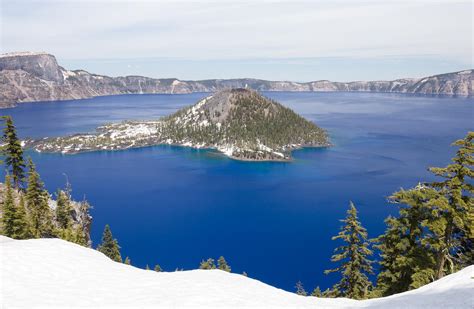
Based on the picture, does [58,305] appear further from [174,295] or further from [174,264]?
[174,264]

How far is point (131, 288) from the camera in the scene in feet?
63.9

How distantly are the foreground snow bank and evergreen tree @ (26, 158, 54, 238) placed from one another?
1229 inches

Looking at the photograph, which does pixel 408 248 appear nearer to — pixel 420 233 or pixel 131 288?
pixel 420 233

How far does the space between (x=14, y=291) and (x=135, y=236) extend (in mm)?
84489

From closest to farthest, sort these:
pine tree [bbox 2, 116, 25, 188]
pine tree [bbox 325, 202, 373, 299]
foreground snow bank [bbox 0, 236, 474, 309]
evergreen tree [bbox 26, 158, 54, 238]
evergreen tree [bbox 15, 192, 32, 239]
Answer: foreground snow bank [bbox 0, 236, 474, 309] → pine tree [bbox 325, 202, 373, 299] → evergreen tree [bbox 15, 192, 32, 239] → evergreen tree [bbox 26, 158, 54, 238] → pine tree [bbox 2, 116, 25, 188]

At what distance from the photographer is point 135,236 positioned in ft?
321

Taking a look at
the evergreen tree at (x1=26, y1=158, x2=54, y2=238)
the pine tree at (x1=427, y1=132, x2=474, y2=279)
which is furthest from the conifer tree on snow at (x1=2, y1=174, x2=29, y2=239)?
the pine tree at (x1=427, y1=132, x2=474, y2=279)

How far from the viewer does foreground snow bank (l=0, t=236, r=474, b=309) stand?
16953 millimetres

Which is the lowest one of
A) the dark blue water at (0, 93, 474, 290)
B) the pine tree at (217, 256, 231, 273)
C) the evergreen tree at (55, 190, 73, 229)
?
the dark blue water at (0, 93, 474, 290)

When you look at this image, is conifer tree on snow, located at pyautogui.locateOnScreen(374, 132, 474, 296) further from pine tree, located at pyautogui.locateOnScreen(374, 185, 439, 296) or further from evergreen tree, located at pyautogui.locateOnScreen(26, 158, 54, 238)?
evergreen tree, located at pyautogui.locateOnScreen(26, 158, 54, 238)

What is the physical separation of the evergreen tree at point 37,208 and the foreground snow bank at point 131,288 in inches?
1229

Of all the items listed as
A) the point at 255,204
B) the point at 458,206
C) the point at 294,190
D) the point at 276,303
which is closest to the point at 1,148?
the point at 276,303

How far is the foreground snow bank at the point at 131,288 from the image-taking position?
55.6 feet

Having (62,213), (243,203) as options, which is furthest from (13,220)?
(243,203)
